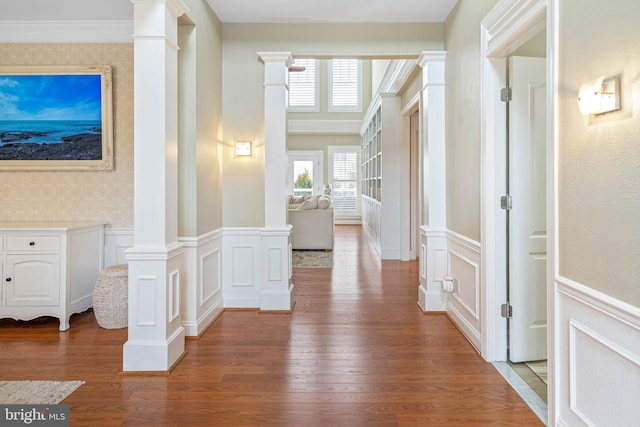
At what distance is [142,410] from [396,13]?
3.74m

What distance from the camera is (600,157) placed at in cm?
166

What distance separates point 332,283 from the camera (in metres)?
5.41

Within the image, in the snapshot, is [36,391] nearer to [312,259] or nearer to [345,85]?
[312,259]

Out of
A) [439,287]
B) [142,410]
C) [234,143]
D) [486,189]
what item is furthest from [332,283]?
[142,410]

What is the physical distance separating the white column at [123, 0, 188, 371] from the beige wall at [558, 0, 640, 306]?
227 cm

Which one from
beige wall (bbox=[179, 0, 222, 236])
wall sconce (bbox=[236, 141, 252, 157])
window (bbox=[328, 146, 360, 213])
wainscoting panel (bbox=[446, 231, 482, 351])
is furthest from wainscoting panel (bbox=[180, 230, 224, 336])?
window (bbox=[328, 146, 360, 213])

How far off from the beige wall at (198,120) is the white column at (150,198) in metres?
0.61

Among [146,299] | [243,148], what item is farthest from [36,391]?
[243,148]

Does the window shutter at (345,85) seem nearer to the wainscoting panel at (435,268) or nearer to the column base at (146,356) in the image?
the wainscoting panel at (435,268)

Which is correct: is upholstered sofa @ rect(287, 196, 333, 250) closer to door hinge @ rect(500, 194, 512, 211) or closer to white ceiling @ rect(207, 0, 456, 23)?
white ceiling @ rect(207, 0, 456, 23)

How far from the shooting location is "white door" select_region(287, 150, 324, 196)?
1273 centimetres

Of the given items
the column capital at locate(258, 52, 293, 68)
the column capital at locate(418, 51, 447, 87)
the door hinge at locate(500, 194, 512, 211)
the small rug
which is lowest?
the small rug

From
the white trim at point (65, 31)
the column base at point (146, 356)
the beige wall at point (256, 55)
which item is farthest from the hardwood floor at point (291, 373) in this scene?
the white trim at point (65, 31)

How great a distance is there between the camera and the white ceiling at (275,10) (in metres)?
3.72
